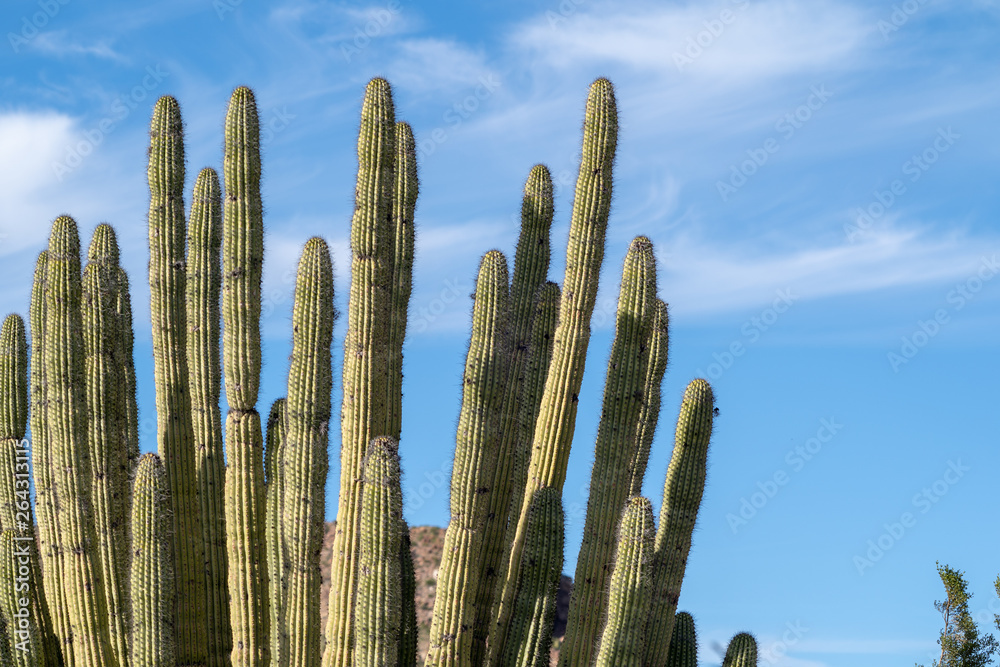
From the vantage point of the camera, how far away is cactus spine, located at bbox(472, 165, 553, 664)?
32.4ft

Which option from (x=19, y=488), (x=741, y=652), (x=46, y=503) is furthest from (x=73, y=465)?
(x=741, y=652)

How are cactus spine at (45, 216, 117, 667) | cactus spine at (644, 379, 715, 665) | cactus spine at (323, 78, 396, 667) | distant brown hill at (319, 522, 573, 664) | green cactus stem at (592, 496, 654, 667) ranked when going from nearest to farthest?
green cactus stem at (592, 496, 654, 667) → cactus spine at (323, 78, 396, 667) → cactus spine at (644, 379, 715, 665) → cactus spine at (45, 216, 117, 667) → distant brown hill at (319, 522, 573, 664)

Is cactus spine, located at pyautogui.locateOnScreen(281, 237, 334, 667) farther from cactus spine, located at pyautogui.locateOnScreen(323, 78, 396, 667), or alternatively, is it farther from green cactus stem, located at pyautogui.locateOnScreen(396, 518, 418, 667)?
green cactus stem, located at pyautogui.locateOnScreen(396, 518, 418, 667)

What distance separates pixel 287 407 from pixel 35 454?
10.5 feet

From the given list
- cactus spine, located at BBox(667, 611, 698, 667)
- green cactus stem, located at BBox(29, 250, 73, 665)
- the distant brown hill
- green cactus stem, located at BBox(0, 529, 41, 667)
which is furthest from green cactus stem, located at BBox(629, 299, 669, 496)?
the distant brown hill

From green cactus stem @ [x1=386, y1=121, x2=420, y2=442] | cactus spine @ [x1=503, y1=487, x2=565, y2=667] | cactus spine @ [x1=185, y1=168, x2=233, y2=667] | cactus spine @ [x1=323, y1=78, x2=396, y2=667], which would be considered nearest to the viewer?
cactus spine @ [x1=323, y1=78, x2=396, y2=667]

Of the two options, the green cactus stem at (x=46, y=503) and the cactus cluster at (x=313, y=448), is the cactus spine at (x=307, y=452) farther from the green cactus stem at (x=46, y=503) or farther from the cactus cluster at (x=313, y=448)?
the green cactus stem at (x=46, y=503)

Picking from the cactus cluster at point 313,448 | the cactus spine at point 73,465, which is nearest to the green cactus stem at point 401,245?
the cactus cluster at point 313,448

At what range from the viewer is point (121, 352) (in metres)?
10.9

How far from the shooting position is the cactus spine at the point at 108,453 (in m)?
10.2

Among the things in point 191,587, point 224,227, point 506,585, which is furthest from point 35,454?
point 506,585

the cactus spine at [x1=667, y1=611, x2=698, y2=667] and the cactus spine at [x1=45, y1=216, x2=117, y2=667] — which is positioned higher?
the cactus spine at [x1=45, y1=216, x2=117, y2=667]

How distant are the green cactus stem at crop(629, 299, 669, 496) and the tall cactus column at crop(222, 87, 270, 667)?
3428 mm

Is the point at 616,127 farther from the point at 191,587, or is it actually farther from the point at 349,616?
the point at 191,587
